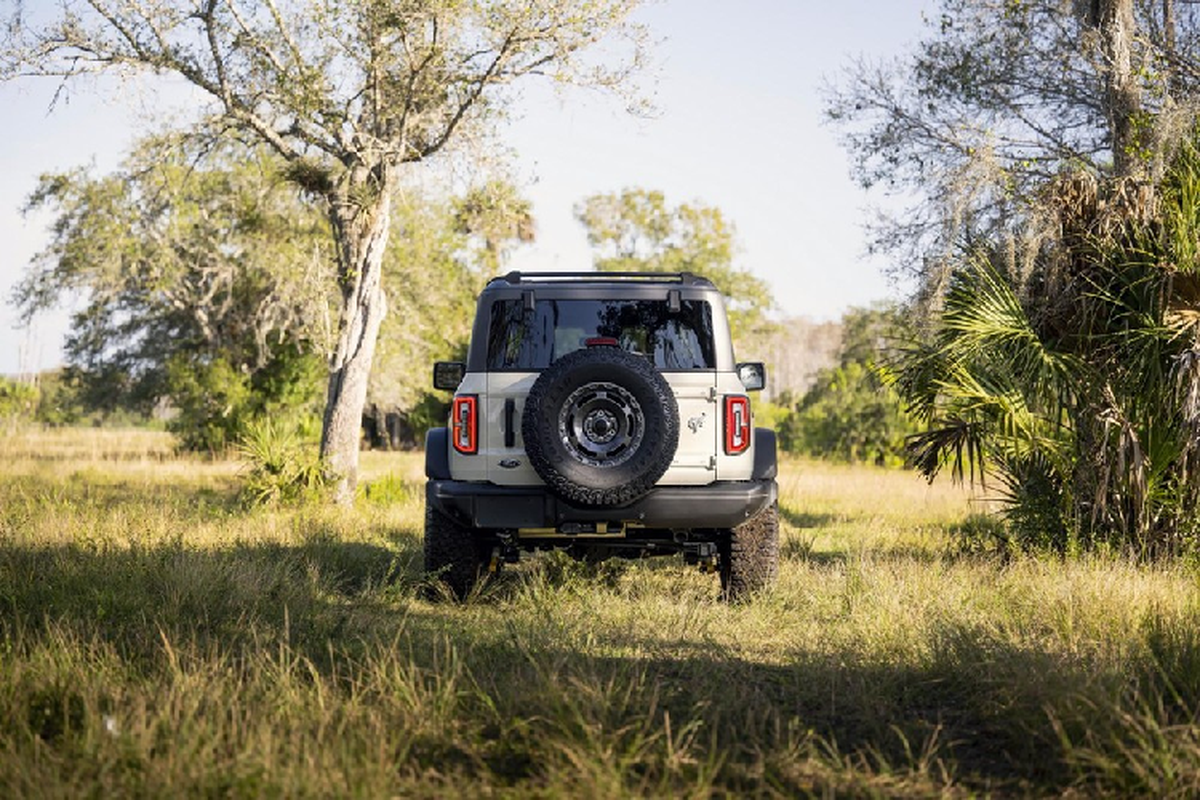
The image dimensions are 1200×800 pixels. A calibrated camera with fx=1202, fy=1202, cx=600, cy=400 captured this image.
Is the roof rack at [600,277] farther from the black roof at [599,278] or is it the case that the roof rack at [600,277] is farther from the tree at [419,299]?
the tree at [419,299]

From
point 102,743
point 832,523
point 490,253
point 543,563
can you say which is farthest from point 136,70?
point 490,253

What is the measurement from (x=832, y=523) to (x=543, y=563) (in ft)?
19.9

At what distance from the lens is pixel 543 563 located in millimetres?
9547

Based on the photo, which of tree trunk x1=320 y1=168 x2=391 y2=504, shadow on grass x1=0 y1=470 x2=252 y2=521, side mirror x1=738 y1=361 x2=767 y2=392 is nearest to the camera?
side mirror x1=738 y1=361 x2=767 y2=392

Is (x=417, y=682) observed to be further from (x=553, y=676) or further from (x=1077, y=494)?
(x=1077, y=494)

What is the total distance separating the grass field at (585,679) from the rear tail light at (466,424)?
107cm

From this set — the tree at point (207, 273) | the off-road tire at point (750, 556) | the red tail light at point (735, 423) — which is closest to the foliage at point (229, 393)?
the tree at point (207, 273)

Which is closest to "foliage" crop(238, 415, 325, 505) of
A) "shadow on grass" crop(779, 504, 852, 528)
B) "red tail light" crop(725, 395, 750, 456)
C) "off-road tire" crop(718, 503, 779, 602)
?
"shadow on grass" crop(779, 504, 852, 528)

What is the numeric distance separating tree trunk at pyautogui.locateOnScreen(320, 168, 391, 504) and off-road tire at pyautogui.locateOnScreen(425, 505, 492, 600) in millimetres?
8308

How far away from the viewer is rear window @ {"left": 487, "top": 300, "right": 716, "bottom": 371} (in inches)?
298

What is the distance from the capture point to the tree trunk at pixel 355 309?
16.2 metres

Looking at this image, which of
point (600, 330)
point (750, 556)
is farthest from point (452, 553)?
point (750, 556)

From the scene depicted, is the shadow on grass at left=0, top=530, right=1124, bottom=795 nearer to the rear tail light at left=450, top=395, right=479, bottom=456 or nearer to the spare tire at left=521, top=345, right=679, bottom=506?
the spare tire at left=521, top=345, right=679, bottom=506

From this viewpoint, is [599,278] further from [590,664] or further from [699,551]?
[590,664]
